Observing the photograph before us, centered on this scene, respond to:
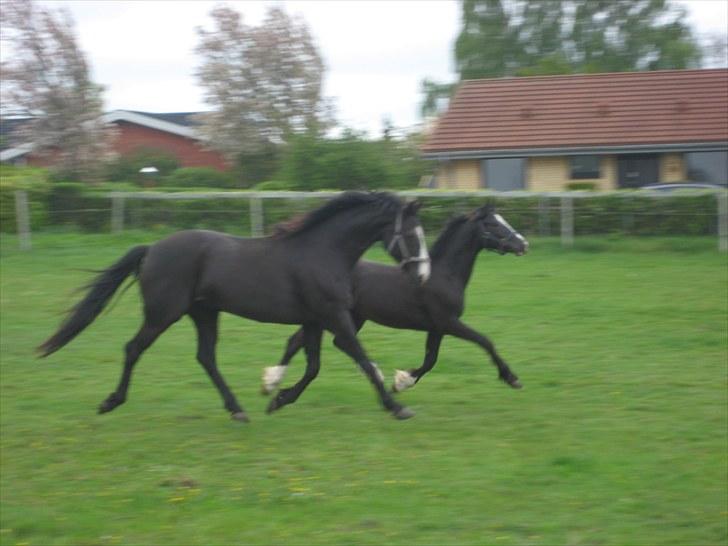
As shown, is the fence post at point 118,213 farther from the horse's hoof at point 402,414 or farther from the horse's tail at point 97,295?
the horse's hoof at point 402,414

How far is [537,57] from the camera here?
49.1 meters

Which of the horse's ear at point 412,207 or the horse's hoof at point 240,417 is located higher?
the horse's ear at point 412,207

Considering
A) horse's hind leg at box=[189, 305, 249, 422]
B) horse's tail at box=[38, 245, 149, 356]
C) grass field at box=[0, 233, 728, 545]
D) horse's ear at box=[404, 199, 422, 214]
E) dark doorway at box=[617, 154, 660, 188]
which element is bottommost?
grass field at box=[0, 233, 728, 545]

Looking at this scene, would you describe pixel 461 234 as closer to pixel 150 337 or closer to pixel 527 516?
pixel 150 337

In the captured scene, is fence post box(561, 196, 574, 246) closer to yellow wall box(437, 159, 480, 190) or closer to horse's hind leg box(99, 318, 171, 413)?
yellow wall box(437, 159, 480, 190)

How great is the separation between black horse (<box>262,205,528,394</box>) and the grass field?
1.04ft

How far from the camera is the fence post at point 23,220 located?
18.9 m

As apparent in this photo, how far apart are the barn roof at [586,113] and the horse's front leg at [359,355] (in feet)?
72.3

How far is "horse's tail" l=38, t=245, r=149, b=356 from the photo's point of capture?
8.12 metres

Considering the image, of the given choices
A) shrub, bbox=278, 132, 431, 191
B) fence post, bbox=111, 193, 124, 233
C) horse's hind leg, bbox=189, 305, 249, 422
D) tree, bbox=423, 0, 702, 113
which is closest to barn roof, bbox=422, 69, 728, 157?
shrub, bbox=278, 132, 431, 191

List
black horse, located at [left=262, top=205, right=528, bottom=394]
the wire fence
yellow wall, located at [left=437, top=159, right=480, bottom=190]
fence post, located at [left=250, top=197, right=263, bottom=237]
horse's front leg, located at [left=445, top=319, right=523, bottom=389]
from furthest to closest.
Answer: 1. yellow wall, located at [left=437, top=159, right=480, bottom=190]
2. fence post, located at [left=250, top=197, right=263, bottom=237]
3. the wire fence
4. black horse, located at [left=262, top=205, right=528, bottom=394]
5. horse's front leg, located at [left=445, top=319, right=523, bottom=389]

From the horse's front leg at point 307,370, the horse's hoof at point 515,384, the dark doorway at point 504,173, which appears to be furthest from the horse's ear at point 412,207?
the dark doorway at point 504,173

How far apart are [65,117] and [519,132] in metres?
15.5

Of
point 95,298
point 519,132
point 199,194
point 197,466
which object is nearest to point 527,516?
point 197,466
